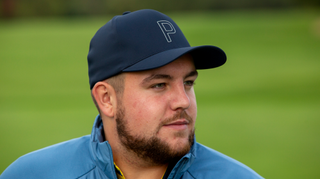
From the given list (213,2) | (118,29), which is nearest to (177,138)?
(118,29)

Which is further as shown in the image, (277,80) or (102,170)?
(277,80)

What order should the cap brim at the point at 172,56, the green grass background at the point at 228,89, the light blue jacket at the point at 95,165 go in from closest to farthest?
the cap brim at the point at 172,56, the light blue jacket at the point at 95,165, the green grass background at the point at 228,89

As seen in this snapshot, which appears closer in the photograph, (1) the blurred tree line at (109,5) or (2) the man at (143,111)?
(2) the man at (143,111)

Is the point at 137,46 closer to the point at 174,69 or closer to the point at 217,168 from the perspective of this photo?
the point at 174,69

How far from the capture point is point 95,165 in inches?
80.0

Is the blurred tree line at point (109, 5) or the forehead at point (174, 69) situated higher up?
the blurred tree line at point (109, 5)

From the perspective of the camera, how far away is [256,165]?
7352 millimetres

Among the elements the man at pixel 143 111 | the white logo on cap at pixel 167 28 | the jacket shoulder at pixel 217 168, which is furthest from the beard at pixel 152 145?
the white logo on cap at pixel 167 28

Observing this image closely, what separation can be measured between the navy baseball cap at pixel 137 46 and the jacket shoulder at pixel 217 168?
562 mm

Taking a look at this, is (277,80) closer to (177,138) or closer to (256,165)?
(256,165)

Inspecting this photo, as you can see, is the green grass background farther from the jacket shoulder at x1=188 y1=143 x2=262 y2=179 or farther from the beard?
the beard

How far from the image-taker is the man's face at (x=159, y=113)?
1.88 m

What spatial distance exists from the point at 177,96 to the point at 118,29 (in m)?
0.48

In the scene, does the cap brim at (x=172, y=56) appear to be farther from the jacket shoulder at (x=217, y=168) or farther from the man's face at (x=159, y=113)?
the jacket shoulder at (x=217, y=168)
